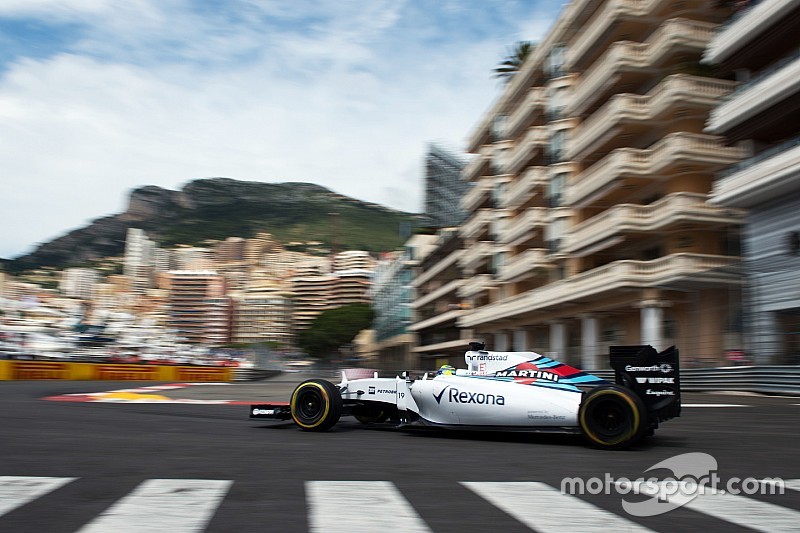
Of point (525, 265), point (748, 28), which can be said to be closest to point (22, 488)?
point (748, 28)

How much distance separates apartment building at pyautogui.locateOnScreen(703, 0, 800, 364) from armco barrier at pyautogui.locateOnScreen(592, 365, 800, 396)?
0.49m

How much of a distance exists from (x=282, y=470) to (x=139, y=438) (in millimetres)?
2906

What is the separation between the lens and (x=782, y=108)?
854 inches

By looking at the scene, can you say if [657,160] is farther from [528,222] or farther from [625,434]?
[625,434]

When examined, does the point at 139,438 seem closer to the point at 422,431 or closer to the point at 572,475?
the point at 422,431

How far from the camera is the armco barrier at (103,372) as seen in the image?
106 ft

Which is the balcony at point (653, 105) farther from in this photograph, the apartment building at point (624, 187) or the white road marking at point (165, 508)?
the white road marking at point (165, 508)

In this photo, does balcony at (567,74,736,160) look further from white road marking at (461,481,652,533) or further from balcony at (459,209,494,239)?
white road marking at (461,481,652,533)

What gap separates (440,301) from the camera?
243 feet

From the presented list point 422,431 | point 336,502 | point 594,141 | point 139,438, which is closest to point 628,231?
point 594,141

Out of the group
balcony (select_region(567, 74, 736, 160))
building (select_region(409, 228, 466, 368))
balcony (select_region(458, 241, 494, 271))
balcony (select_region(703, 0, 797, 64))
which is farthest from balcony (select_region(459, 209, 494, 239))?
balcony (select_region(703, 0, 797, 64))

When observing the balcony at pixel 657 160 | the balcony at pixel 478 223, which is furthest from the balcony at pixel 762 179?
the balcony at pixel 478 223

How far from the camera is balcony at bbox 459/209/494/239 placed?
174 ft

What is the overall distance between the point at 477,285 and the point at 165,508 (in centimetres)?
4937
